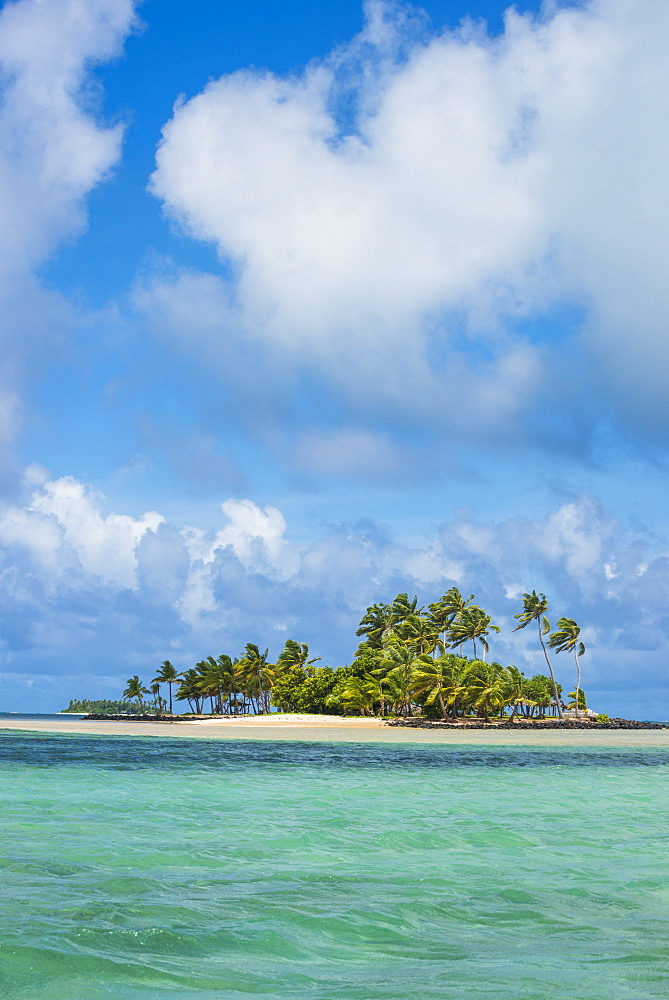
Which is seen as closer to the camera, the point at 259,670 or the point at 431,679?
the point at 431,679

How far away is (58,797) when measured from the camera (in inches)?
794

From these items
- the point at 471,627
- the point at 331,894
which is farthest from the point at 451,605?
the point at 331,894

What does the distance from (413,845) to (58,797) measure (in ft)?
35.2

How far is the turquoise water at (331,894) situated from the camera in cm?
684

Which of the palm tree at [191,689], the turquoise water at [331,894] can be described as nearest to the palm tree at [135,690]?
the palm tree at [191,689]

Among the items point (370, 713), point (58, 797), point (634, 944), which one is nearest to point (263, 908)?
point (634, 944)

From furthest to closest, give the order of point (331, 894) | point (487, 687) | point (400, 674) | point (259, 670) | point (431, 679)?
point (259, 670), point (487, 687), point (400, 674), point (431, 679), point (331, 894)

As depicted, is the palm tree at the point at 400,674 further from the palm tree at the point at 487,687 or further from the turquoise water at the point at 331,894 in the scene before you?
the turquoise water at the point at 331,894

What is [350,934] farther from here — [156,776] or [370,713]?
[370,713]

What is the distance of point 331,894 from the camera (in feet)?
32.6

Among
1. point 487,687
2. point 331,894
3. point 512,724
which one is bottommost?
point 512,724

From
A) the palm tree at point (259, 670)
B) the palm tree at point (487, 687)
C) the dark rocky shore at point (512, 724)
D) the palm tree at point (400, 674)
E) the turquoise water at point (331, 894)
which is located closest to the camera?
the turquoise water at point (331, 894)

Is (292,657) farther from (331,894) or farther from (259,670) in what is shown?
(331,894)

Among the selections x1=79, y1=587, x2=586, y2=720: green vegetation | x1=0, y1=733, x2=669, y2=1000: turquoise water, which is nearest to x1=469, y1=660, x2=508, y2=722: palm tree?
x1=79, y1=587, x2=586, y2=720: green vegetation
